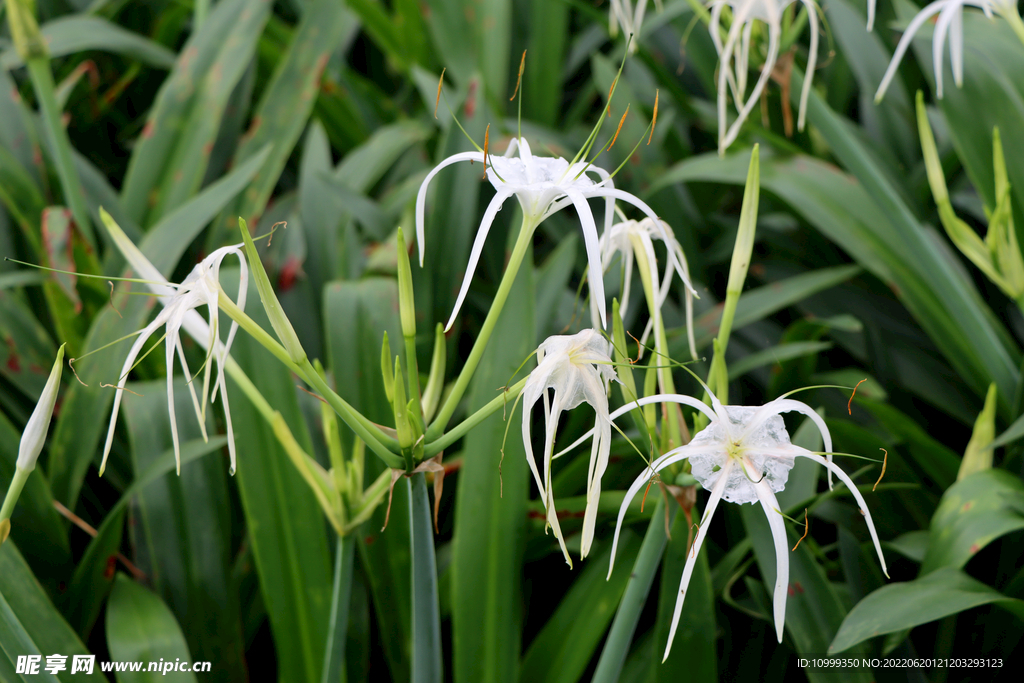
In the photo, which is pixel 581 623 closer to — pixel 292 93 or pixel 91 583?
pixel 91 583

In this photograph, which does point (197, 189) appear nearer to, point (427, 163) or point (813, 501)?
point (427, 163)

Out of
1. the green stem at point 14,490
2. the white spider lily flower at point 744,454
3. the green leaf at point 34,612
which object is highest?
the green stem at point 14,490

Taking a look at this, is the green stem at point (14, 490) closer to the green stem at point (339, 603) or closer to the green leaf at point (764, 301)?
the green stem at point (339, 603)

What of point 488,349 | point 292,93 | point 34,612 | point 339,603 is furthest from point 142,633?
point 292,93

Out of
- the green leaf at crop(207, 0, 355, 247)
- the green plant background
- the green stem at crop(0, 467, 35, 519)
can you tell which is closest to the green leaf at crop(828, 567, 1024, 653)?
the green plant background

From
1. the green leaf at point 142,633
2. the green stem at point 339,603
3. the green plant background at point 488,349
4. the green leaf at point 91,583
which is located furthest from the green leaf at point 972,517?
the green leaf at point 91,583

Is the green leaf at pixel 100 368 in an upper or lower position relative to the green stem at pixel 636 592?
upper
